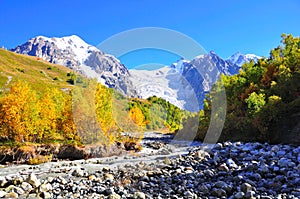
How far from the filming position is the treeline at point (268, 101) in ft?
83.6

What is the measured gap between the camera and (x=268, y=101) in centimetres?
2594

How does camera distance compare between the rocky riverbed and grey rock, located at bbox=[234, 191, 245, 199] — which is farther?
the rocky riverbed

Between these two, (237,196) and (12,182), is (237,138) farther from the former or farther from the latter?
(12,182)

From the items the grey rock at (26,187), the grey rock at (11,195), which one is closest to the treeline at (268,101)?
the grey rock at (26,187)

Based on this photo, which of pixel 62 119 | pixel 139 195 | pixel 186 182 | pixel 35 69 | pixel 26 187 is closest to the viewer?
pixel 139 195

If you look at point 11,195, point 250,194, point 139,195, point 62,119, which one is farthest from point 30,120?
point 250,194

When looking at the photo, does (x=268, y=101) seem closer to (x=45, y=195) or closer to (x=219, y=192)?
(x=219, y=192)

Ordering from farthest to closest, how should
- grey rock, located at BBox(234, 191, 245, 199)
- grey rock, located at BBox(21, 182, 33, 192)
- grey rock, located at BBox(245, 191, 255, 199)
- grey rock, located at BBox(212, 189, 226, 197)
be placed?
grey rock, located at BBox(21, 182, 33, 192) → grey rock, located at BBox(212, 189, 226, 197) → grey rock, located at BBox(234, 191, 245, 199) → grey rock, located at BBox(245, 191, 255, 199)

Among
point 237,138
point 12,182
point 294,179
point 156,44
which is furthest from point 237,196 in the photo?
point 237,138

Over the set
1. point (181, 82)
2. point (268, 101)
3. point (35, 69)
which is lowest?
point (268, 101)

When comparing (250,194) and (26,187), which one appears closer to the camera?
(250,194)

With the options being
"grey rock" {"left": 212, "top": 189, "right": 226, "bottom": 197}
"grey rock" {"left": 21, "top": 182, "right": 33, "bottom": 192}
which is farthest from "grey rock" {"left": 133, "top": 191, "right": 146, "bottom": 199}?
"grey rock" {"left": 21, "top": 182, "right": 33, "bottom": 192}

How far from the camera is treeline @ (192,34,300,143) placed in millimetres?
25469

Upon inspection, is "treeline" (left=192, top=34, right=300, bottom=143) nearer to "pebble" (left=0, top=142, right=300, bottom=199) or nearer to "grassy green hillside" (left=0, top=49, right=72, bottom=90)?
"pebble" (left=0, top=142, right=300, bottom=199)
